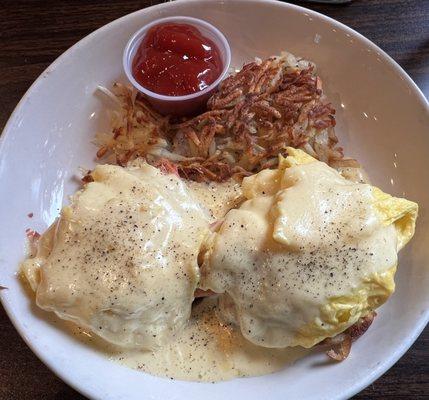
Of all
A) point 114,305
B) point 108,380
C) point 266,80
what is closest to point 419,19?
point 266,80

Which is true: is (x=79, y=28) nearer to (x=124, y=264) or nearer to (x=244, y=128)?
(x=244, y=128)

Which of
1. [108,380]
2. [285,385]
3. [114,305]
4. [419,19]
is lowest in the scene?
[108,380]

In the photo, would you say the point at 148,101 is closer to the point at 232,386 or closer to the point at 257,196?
the point at 257,196

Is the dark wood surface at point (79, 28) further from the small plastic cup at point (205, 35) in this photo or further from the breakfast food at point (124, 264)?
the breakfast food at point (124, 264)

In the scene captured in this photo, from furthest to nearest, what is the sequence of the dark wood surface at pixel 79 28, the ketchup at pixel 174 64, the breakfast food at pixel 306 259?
the dark wood surface at pixel 79 28
the ketchup at pixel 174 64
the breakfast food at pixel 306 259

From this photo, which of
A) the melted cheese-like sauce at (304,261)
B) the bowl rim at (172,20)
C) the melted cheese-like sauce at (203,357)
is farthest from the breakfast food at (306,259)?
the bowl rim at (172,20)
